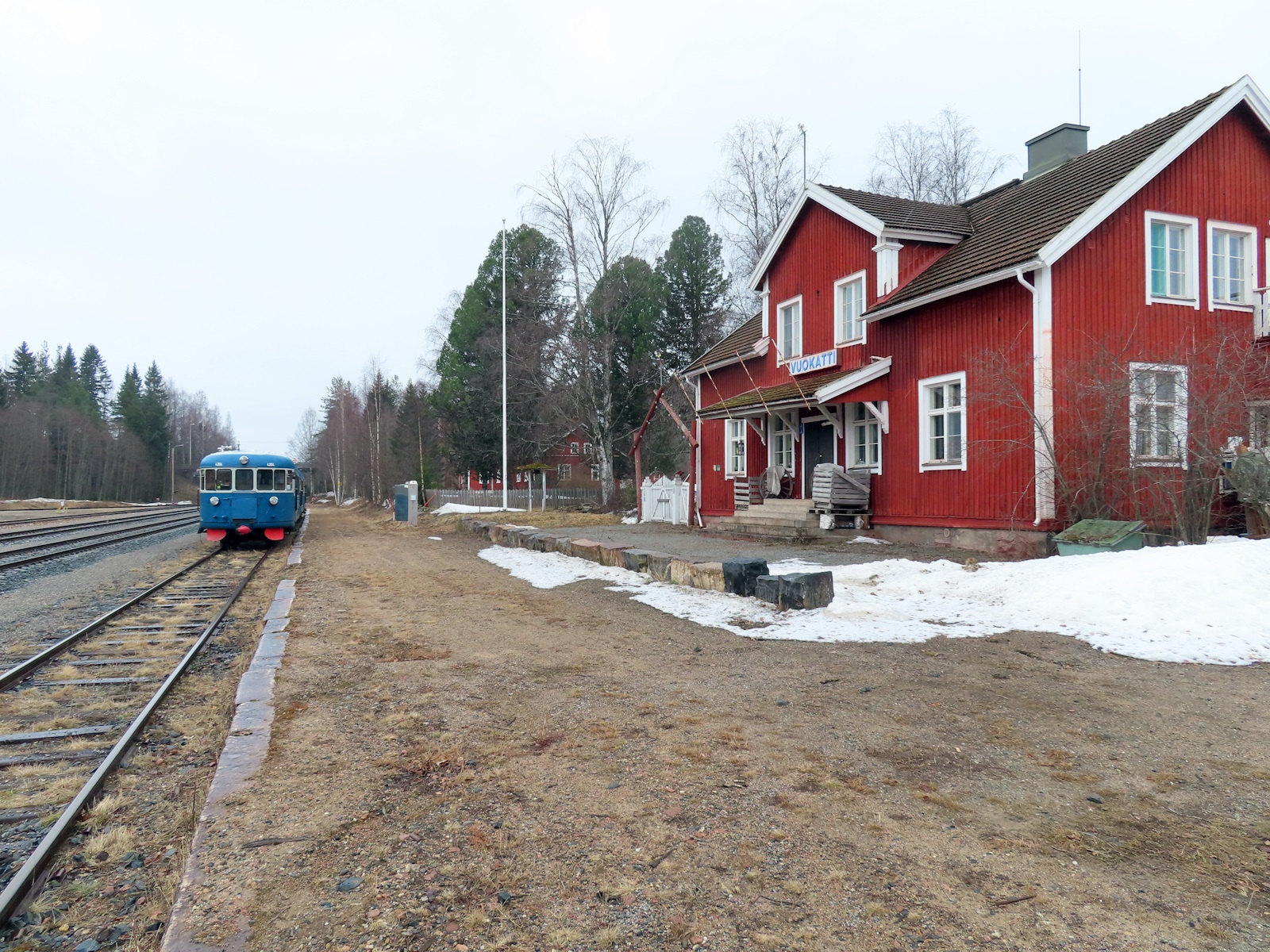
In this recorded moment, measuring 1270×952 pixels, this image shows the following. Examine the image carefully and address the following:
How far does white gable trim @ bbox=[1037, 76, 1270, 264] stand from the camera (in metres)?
12.3

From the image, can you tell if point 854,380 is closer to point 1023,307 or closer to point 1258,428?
point 1023,307

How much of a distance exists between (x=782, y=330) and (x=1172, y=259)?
27.6ft

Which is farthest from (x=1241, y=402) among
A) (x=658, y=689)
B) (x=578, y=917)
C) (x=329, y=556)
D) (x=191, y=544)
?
(x=191, y=544)

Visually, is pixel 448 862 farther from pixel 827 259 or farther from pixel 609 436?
pixel 609 436

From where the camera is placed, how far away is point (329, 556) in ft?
61.4

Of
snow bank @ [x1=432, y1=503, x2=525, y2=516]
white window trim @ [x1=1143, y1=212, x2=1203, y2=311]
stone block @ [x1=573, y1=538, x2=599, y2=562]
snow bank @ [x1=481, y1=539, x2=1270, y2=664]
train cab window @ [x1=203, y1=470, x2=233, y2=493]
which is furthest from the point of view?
snow bank @ [x1=432, y1=503, x2=525, y2=516]

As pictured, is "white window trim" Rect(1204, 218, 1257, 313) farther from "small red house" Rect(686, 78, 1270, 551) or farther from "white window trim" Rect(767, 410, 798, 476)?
"white window trim" Rect(767, 410, 798, 476)

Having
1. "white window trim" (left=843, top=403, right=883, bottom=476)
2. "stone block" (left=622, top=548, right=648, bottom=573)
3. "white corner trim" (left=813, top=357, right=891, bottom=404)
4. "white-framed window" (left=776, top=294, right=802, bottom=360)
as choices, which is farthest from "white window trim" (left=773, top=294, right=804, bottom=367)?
"stone block" (left=622, top=548, right=648, bottom=573)

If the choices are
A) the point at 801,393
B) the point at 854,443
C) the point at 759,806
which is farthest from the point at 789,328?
the point at 759,806

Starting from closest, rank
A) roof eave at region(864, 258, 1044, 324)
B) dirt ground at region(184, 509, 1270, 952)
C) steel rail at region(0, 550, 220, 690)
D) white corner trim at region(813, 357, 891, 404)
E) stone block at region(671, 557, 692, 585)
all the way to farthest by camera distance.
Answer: dirt ground at region(184, 509, 1270, 952) < steel rail at region(0, 550, 220, 690) < stone block at region(671, 557, 692, 585) < roof eave at region(864, 258, 1044, 324) < white corner trim at region(813, 357, 891, 404)

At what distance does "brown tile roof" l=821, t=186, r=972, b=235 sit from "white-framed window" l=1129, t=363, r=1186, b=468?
5.77m

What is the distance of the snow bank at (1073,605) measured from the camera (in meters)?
7.01

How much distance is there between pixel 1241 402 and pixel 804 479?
8763 mm

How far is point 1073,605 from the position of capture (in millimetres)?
8008
